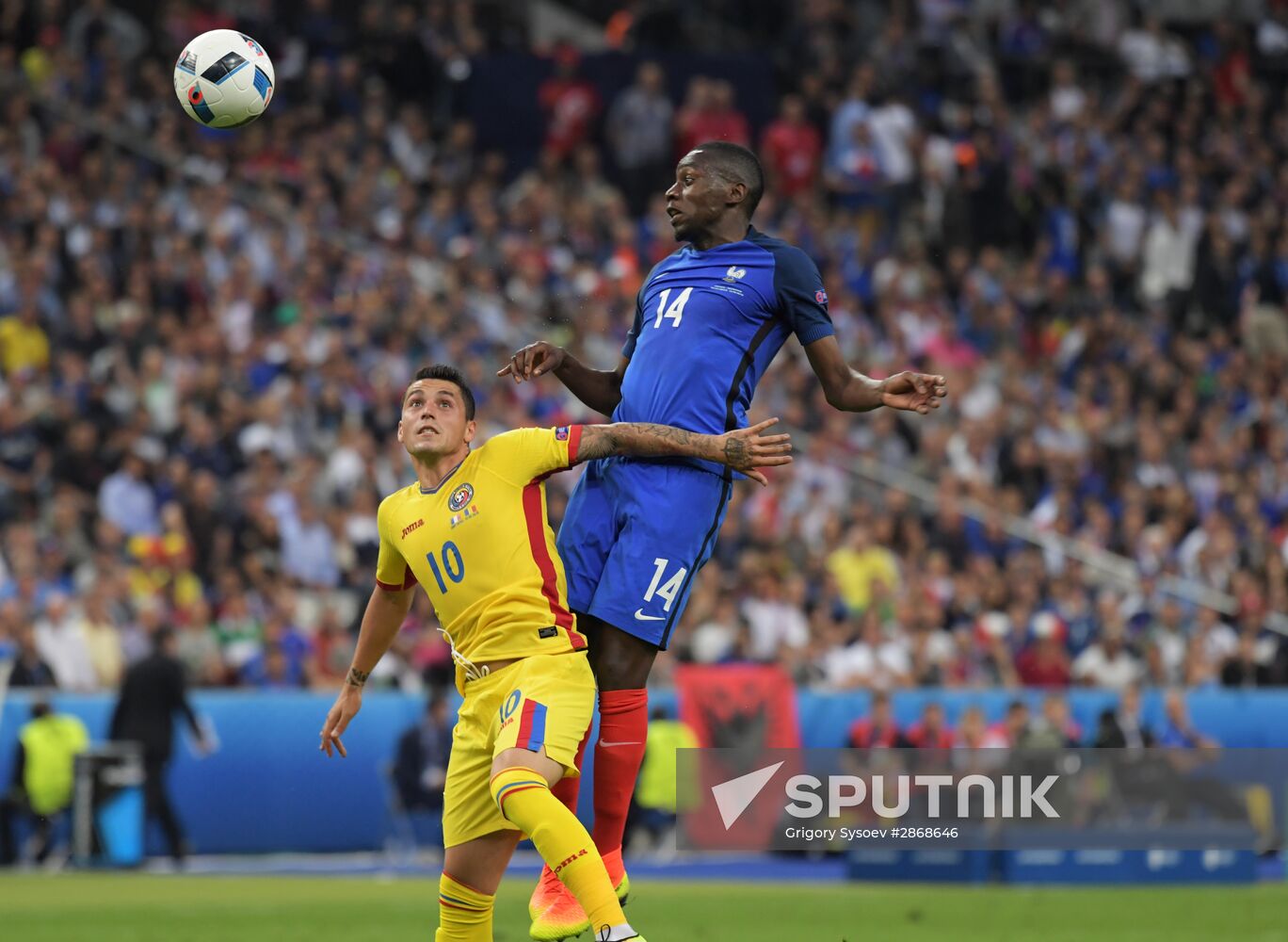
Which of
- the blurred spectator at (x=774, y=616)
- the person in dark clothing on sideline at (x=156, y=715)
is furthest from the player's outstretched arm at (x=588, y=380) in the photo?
the blurred spectator at (x=774, y=616)

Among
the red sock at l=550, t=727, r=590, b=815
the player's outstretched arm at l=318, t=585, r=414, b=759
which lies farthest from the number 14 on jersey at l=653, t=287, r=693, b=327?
the red sock at l=550, t=727, r=590, b=815

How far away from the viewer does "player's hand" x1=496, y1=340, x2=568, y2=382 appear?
29.0ft

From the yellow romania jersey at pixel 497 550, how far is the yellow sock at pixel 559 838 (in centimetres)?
57

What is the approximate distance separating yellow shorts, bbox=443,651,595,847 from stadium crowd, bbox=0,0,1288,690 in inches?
404

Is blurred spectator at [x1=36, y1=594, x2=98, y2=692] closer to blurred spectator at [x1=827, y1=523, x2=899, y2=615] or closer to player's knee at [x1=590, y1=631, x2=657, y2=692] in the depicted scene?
blurred spectator at [x1=827, y1=523, x2=899, y2=615]

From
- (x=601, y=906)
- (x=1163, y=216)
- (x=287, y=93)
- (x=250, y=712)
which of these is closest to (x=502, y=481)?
(x=601, y=906)

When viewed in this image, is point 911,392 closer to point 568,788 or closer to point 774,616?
point 568,788

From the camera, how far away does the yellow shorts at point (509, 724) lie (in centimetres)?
820

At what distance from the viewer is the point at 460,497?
8547 mm

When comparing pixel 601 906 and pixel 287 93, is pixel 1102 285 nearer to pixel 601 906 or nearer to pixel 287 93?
pixel 287 93

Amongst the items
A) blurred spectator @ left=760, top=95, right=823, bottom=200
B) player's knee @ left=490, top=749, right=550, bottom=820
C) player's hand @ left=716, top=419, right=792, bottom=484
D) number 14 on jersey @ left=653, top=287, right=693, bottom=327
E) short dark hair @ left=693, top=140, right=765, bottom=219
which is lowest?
player's knee @ left=490, top=749, right=550, bottom=820

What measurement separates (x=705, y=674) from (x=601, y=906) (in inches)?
465

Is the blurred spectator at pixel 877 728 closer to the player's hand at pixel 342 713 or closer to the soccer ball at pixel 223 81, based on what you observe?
the soccer ball at pixel 223 81

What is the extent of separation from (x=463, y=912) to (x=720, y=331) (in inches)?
98.4
